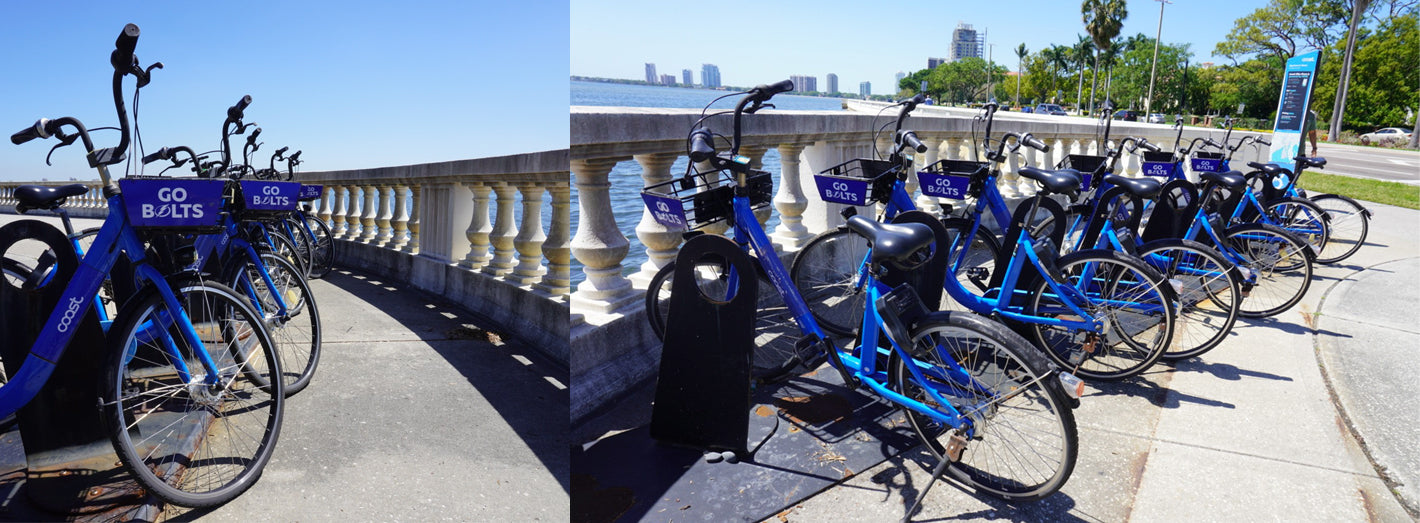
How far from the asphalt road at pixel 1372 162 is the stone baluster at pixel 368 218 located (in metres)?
17.8

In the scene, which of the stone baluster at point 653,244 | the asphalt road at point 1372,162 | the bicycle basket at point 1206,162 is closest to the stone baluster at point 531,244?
the stone baluster at point 653,244

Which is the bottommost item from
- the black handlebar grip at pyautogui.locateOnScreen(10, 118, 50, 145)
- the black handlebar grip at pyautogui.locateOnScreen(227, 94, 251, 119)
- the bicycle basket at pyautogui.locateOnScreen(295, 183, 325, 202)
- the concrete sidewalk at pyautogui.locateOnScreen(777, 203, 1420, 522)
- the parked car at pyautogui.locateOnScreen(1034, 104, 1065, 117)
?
the concrete sidewalk at pyautogui.locateOnScreen(777, 203, 1420, 522)

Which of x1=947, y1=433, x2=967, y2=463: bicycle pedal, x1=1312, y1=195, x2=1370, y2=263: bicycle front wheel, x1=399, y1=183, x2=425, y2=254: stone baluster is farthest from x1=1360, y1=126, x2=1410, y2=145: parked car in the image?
x1=399, y1=183, x2=425, y2=254: stone baluster

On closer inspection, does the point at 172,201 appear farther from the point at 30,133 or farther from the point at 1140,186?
the point at 1140,186

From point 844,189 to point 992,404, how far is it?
63.9 inches

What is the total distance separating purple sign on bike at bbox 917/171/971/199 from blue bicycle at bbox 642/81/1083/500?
1464mm

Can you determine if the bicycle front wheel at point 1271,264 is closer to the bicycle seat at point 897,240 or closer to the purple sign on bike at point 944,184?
the purple sign on bike at point 944,184

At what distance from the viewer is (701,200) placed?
9.62 ft

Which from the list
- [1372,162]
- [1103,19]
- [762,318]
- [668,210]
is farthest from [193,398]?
[1372,162]

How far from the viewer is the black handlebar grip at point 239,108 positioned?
140 centimetres

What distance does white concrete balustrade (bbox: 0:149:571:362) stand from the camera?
163 centimetres

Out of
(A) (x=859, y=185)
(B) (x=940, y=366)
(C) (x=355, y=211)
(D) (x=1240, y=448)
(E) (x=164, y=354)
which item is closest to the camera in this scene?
(E) (x=164, y=354)

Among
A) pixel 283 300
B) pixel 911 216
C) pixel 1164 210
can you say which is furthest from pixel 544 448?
pixel 1164 210

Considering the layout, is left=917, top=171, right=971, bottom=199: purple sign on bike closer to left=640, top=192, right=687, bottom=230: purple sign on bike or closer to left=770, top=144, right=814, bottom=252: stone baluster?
left=770, top=144, right=814, bottom=252: stone baluster
